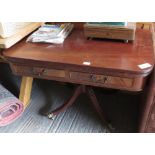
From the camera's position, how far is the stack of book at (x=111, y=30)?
3.79 feet

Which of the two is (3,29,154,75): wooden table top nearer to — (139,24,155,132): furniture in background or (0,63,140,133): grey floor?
(139,24,155,132): furniture in background

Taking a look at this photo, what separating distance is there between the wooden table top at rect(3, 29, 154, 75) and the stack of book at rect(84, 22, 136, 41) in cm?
4

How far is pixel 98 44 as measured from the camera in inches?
A: 47.8

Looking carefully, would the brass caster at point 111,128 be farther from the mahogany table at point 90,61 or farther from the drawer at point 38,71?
the drawer at point 38,71

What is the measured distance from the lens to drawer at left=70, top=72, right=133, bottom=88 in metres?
1.02

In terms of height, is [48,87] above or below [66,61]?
below

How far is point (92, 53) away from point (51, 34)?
298mm

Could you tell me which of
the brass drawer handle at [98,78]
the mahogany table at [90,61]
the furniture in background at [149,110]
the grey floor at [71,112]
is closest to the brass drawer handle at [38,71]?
the mahogany table at [90,61]

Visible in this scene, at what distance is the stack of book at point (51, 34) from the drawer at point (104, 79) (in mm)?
270

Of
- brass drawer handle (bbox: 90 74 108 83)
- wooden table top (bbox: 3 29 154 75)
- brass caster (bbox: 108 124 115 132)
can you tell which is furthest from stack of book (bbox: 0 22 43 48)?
brass caster (bbox: 108 124 115 132)

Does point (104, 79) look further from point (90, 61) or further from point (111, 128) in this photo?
point (111, 128)
